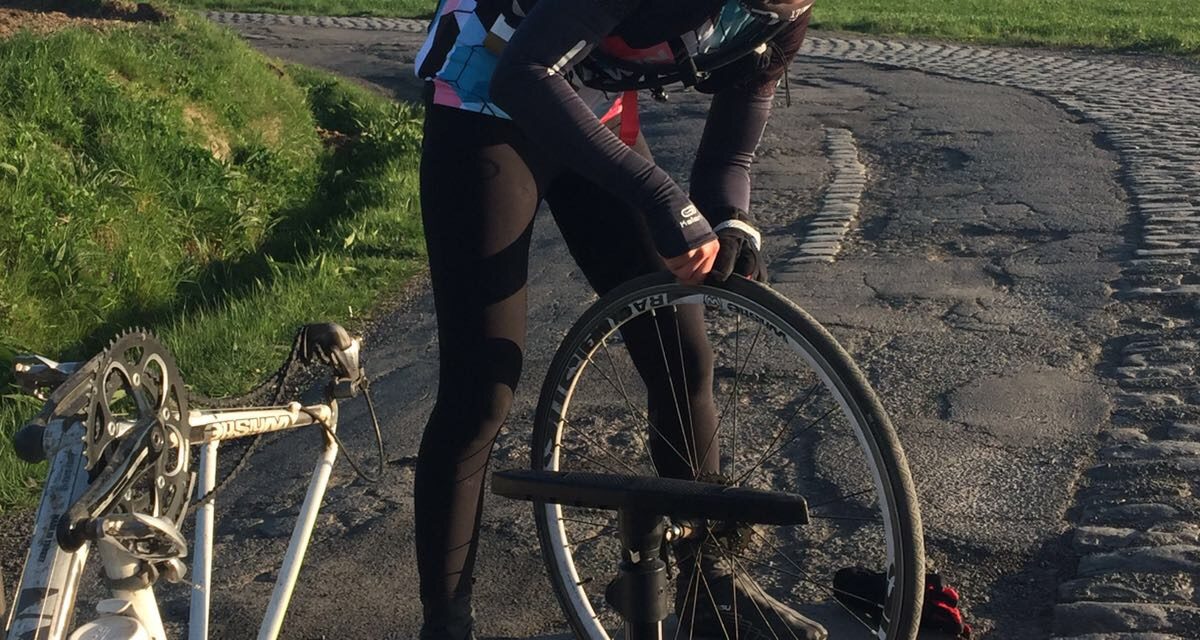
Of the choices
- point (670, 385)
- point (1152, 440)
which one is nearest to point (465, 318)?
point (670, 385)

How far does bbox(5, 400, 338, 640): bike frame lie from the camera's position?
2213 millimetres

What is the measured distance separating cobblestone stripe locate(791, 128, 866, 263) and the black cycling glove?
3.74m

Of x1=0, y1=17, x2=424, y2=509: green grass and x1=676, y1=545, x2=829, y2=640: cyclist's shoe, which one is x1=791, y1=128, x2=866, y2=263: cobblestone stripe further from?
x1=676, y1=545, x2=829, y2=640: cyclist's shoe

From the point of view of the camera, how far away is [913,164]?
352 inches

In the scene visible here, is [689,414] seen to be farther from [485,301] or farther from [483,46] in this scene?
[483,46]

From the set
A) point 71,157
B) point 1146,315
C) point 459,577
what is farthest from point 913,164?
point 459,577

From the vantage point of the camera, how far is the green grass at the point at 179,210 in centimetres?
641

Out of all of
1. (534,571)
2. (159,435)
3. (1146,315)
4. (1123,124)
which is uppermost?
(1123,124)

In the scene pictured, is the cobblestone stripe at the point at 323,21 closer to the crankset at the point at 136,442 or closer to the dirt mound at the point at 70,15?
the dirt mound at the point at 70,15

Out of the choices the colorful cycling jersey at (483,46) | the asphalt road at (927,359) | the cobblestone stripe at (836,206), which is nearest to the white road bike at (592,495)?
the asphalt road at (927,359)

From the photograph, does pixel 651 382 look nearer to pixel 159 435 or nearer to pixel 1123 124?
pixel 159 435

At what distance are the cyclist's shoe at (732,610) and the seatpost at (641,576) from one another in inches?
22.7

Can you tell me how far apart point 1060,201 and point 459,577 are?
532 centimetres

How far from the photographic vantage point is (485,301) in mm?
3055
